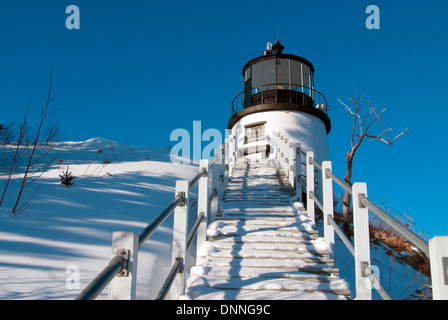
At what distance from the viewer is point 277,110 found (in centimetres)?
1292

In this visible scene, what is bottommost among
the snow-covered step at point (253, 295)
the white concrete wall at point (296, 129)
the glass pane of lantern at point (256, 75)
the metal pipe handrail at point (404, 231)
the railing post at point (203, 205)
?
the snow-covered step at point (253, 295)

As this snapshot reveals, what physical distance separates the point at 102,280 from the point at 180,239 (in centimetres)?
162

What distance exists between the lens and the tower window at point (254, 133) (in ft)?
43.5

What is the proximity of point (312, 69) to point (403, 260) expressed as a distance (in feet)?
31.2

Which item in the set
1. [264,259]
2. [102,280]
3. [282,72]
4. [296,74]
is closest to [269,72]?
[282,72]

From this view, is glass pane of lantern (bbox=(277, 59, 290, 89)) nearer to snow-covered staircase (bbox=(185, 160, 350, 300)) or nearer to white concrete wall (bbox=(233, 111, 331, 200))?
white concrete wall (bbox=(233, 111, 331, 200))

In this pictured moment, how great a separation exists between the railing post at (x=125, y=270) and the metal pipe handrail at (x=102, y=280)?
3 centimetres

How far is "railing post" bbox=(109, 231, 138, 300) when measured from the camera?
4.89ft

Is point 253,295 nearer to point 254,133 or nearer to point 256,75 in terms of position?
point 254,133

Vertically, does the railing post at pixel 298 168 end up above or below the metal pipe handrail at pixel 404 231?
above

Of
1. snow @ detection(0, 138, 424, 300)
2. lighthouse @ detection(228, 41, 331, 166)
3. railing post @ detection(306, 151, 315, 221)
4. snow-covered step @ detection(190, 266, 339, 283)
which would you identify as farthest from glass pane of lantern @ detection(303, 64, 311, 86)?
snow-covered step @ detection(190, 266, 339, 283)

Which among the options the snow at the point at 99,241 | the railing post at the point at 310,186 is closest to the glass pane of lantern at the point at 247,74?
the snow at the point at 99,241

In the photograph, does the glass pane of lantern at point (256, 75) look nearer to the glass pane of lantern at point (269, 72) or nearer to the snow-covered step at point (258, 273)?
the glass pane of lantern at point (269, 72)
